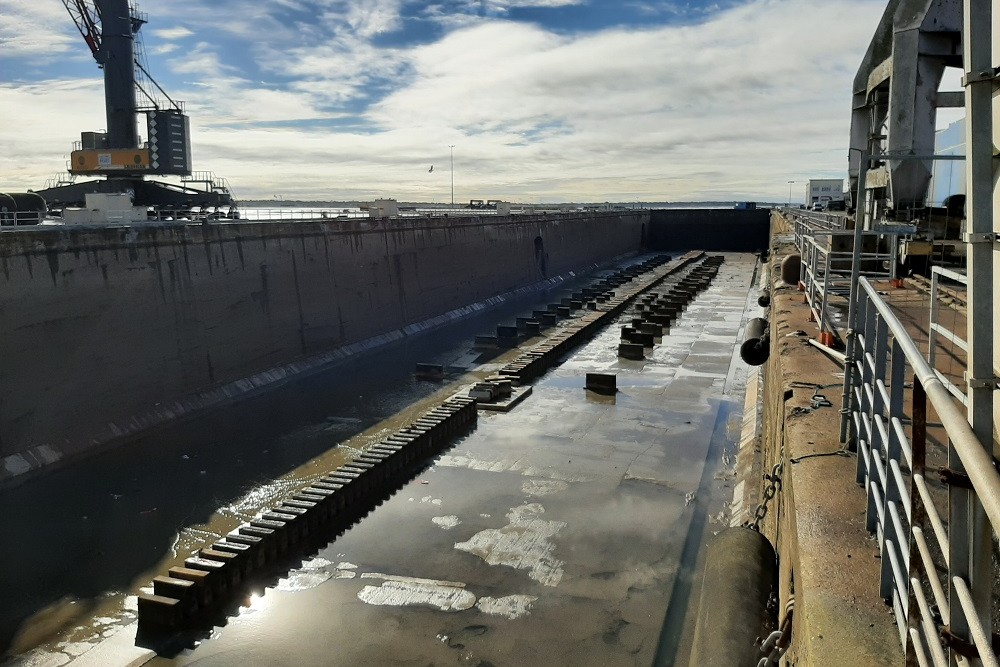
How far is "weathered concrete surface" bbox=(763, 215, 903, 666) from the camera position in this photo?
395 cm

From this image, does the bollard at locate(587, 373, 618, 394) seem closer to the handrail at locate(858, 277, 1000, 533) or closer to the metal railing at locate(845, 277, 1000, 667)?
the metal railing at locate(845, 277, 1000, 667)

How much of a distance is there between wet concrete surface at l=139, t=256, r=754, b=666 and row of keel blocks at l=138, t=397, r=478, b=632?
40 centimetres

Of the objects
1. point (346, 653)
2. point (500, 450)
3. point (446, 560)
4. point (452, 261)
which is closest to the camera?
point (346, 653)

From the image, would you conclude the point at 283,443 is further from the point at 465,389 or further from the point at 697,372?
the point at 697,372

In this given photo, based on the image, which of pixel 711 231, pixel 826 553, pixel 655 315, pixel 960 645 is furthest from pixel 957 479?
pixel 711 231

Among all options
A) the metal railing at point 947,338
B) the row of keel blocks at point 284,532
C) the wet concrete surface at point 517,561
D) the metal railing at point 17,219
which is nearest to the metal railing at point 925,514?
the metal railing at point 947,338

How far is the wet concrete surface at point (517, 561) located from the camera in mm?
9242

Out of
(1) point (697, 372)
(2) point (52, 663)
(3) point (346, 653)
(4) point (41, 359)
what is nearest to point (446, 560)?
(3) point (346, 653)

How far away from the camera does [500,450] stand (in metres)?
16.5

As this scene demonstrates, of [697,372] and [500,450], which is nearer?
[500,450]

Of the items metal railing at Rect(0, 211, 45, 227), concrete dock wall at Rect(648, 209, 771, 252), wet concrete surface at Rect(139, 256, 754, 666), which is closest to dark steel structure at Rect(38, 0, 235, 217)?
metal railing at Rect(0, 211, 45, 227)

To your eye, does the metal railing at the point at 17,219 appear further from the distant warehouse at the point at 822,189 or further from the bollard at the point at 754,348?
the distant warehouse at the point at 822,189

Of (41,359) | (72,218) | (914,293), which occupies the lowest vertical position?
(41,359)

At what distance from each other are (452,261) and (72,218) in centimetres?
1866
